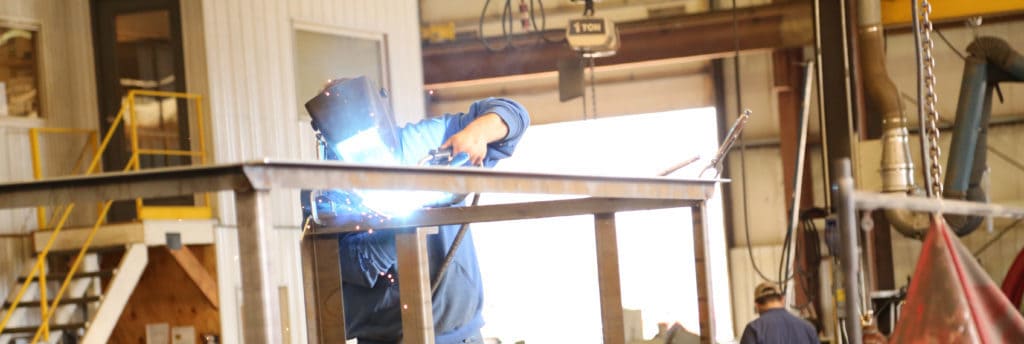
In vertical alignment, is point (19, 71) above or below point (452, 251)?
above

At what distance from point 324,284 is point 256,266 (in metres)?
1.50

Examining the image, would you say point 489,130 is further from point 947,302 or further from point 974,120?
point 974,120

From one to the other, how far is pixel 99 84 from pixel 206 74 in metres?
1.42

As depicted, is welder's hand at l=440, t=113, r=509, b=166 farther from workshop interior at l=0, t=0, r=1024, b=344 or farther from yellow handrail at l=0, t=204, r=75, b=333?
yellow handrail at l=0, t=204, r=75, b=333

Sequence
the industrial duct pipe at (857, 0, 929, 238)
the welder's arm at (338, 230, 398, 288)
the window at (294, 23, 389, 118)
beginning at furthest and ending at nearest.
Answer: the window at (294, 23, 389, 118)
the industrial duct pipe at (857, 0, 929, 238)
the welder's arm at (338, 230, 398, 288)

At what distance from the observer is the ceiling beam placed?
1341cm

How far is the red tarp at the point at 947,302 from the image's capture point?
2898 millimetres

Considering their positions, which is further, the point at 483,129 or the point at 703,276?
the point at 483,129

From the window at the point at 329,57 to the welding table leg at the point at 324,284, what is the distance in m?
7.78

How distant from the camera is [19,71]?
36.0 feet

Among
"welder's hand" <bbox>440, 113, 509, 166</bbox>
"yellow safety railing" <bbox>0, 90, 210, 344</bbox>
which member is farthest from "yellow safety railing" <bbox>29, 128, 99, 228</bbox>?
"welder's hand" <bbox>440, 113, 509, 166</bbox>

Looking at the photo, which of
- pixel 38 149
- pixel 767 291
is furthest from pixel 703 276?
pixel 38 149

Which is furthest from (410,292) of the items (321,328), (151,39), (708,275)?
(151,39)

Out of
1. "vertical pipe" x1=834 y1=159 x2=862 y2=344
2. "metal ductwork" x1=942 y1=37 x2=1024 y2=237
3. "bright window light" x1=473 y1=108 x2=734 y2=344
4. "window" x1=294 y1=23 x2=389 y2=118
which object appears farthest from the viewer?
"bright window light" x1=473 y1=108 x2=734 y2=344
